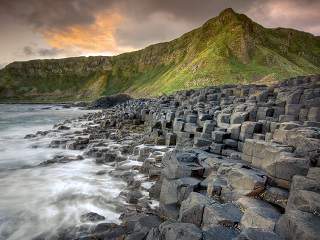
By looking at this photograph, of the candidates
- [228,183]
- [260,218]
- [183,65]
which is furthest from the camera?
[183,65]

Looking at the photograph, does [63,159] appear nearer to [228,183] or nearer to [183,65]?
[228,183]

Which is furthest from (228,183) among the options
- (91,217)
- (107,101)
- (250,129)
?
(107,101)

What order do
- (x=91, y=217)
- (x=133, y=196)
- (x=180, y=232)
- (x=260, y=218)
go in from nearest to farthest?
(x=180, y=232) < (x=260, y=218) < (x=91, y=217) < (x=133, y=196)

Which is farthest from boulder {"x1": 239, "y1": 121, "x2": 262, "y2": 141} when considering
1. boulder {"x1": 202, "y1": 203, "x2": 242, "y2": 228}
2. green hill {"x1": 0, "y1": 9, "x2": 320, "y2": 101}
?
green hill {"x1": 0, "y1": 9, "x2": 320, "y2": 101}

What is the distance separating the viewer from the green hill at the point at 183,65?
9500 centimetres

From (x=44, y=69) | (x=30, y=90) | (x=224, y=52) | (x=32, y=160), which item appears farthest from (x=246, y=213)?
(x=44, y=69)

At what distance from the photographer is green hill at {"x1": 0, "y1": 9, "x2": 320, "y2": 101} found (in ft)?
312

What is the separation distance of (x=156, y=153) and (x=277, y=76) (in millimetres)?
72652

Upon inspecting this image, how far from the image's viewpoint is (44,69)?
194125 mm

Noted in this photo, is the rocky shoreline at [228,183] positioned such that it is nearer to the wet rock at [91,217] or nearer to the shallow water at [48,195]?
the wet rock at [91,217]

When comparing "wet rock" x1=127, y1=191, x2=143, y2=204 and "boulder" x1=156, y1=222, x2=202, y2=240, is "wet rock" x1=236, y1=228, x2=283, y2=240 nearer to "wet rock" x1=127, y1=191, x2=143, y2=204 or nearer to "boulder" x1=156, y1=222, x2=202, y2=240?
"boulder" x1=156, y1=222, x2=202, y2=240

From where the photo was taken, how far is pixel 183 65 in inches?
5108

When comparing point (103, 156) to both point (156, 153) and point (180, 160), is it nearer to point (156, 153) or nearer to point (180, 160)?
point (156, 153)

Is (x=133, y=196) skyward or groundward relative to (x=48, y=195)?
skyward
